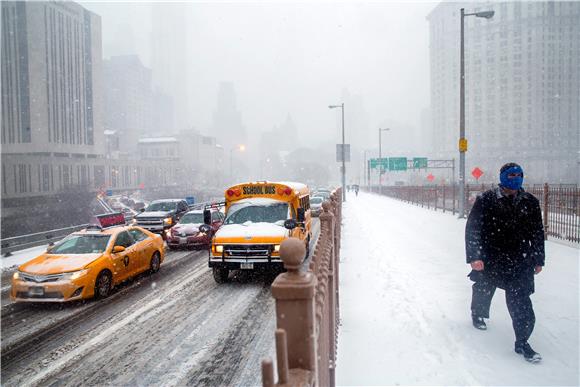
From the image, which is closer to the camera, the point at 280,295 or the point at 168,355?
the point at 280,295

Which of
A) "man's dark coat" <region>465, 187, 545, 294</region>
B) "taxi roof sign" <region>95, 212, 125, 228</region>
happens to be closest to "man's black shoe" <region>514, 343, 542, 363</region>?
"man's dark coat" <region>465, 187, 545, 294</region>

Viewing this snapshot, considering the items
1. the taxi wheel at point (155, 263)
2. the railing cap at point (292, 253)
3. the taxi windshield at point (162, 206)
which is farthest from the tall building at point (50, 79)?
the railing cap at point (292, 253)

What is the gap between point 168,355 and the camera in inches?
238

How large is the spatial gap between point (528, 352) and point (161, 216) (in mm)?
17717

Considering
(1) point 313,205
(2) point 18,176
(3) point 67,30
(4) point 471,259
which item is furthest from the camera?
(3) point 67,30

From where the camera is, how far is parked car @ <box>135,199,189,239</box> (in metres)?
20.1

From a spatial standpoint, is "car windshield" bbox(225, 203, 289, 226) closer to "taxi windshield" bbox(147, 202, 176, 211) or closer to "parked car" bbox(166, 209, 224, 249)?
"parked car" bbox(166, 209, 224, 249)

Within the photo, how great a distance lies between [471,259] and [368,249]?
26.0 feet

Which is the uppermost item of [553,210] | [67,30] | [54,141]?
[67,30]

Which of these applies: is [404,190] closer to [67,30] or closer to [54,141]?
[54,141]

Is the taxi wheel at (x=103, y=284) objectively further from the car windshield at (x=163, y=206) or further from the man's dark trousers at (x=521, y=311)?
the car windshield at (x=163, y=206)

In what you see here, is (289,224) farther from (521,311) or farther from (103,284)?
(521,311)

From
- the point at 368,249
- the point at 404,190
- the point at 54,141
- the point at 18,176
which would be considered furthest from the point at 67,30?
the point at 368,249

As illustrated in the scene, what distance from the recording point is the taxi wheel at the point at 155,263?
38.8 ft
